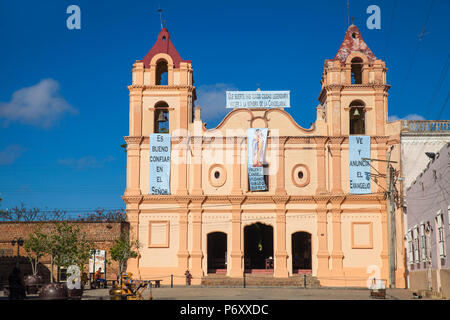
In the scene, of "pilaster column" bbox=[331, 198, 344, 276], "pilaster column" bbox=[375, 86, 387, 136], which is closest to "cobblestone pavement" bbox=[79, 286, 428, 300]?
Result: "pilaster column" bbox=[331, 198, 344, 276]

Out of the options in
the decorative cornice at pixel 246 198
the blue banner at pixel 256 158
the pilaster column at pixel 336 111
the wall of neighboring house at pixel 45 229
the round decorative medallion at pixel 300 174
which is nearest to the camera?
the wall of neighboring house at pixel 45 229

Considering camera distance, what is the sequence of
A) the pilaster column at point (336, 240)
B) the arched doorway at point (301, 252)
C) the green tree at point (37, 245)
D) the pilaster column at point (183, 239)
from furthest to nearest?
A: the arched doorway at point (301, 252)
the pilaster column at point (183, 239)
the pilaster column at point (336, 240)
the green tree at point (37, 245)

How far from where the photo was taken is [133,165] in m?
46.9

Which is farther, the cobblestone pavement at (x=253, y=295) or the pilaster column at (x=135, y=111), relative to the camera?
the pilaster column at (x=135, y=111)

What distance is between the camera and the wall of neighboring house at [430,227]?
2762cm

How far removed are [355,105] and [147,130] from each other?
615 inches

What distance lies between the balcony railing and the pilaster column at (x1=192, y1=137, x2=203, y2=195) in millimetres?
14446

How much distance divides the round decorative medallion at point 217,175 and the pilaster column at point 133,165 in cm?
529

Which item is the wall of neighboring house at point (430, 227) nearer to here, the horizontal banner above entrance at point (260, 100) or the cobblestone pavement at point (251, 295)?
the cobblestone pavement at point (251, 295)

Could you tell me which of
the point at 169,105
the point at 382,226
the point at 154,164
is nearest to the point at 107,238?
the point at 154,164

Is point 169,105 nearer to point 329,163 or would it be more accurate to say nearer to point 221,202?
point 221,202

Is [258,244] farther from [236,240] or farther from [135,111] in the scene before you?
[135,111]

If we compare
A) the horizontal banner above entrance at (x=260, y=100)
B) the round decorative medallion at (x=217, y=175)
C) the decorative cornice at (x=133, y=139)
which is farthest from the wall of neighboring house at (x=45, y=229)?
the horizontal banner above entrance at (x=260, y=100)

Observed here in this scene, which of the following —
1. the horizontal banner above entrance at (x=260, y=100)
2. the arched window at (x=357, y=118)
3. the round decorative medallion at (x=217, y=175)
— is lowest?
the round decorative medallion at (x=217, y=175)
